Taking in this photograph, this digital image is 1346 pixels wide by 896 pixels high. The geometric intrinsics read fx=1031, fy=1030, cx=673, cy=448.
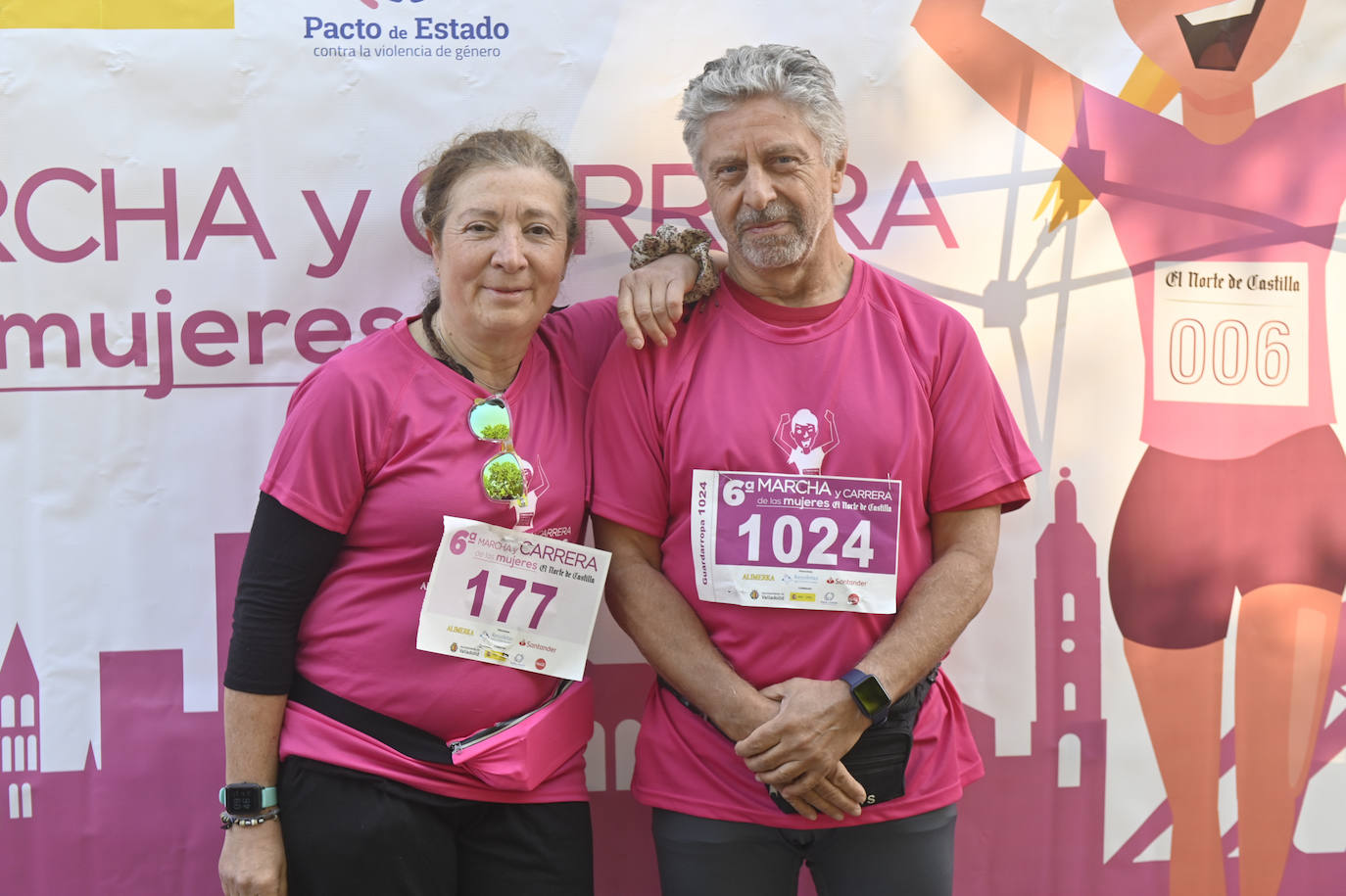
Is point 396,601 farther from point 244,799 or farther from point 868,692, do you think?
point 868,692

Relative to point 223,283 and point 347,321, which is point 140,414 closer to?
point 223,283

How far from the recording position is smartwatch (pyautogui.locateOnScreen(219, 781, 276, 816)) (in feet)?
5.86

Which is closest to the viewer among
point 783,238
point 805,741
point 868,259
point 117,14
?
point 805,741

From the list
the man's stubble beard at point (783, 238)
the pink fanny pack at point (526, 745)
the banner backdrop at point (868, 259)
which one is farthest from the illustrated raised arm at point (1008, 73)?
the pink fanny pack at point (526, 745)

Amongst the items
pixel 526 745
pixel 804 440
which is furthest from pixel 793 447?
pixel 526 745

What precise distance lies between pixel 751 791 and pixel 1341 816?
6.00ft

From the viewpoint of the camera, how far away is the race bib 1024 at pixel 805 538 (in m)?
1.83

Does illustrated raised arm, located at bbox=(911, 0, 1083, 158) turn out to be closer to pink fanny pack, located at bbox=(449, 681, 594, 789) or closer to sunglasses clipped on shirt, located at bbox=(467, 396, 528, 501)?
sunglasses clipped on shirt, located at bbox=(467, 396, 528, 501)

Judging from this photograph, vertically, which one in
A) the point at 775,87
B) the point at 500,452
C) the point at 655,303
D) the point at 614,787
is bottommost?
the point at 614,787

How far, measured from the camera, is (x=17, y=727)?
8.04ft

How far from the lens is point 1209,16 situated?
8.41 ft

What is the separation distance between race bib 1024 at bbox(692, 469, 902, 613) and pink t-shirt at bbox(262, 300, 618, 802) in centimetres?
35

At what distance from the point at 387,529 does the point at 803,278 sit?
35.0 inches

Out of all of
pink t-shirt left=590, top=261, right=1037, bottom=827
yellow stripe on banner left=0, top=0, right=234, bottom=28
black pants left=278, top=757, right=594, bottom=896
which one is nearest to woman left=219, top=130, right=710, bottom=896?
black pants left=278, top=757, right=594, bottom=896
